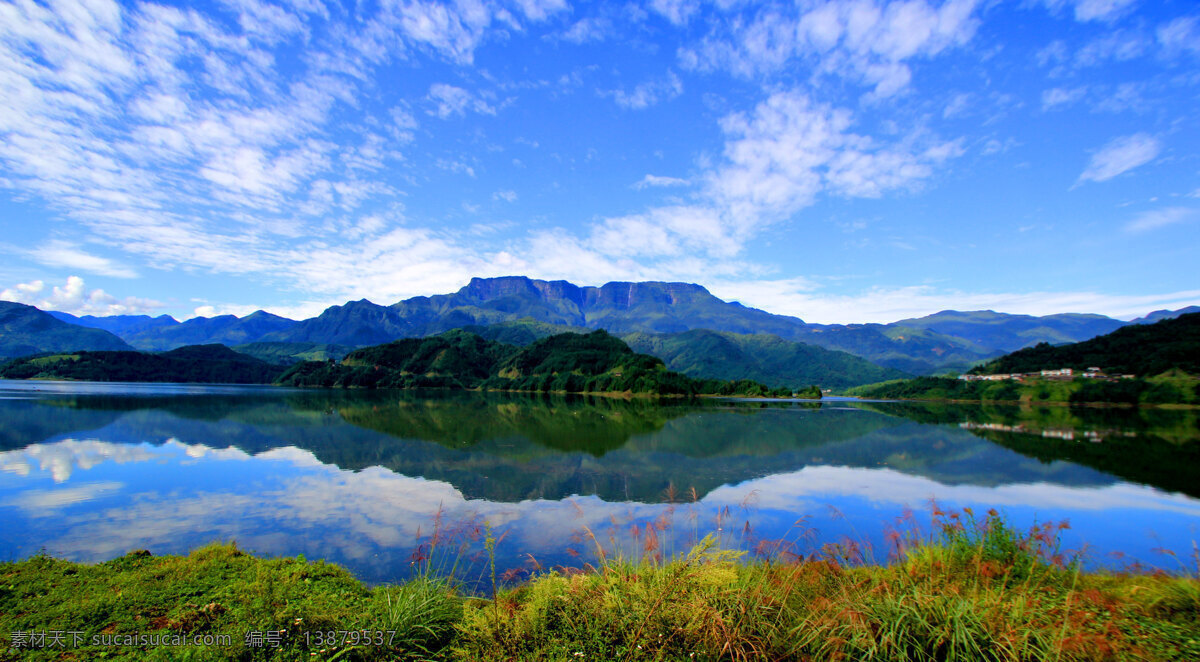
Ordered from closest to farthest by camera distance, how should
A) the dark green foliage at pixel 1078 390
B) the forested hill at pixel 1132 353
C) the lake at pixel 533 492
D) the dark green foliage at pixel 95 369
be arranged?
the lake at pixel 533 492, the dark green foliage at pixel 1078 390, the forested hill at pixel 1132 353, the dark green foliage at pixel 95 369

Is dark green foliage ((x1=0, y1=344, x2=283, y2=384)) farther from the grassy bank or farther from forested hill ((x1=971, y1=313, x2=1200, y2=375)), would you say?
forested hill ((x1=971, y1=313, x2=1200, y2=375))

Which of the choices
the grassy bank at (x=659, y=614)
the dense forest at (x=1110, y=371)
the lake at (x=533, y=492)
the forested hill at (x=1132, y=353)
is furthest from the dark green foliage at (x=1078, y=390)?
the grassy bank at (x=659, y=614)

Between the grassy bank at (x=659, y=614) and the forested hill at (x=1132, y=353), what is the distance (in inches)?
5386

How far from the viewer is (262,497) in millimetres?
16375

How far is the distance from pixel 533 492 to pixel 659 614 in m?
11.7

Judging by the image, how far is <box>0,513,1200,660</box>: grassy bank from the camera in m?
5.80

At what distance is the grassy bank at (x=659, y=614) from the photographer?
5.80 metres

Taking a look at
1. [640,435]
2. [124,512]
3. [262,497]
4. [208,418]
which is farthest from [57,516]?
[208,418]

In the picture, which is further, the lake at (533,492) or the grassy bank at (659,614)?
the lake at (533,492)

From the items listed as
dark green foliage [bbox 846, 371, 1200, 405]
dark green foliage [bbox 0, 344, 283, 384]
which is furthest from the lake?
dark green foliage [bbox 0, 344, 283, 384]

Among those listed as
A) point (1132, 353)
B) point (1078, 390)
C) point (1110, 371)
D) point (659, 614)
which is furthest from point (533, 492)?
point (1132, 353)

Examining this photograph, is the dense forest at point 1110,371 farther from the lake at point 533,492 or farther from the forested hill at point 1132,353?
the lake at point 533,492

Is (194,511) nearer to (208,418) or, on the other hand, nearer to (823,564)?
(823,564)

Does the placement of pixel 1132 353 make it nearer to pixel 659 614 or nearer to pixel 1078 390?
pixel 1078 390
